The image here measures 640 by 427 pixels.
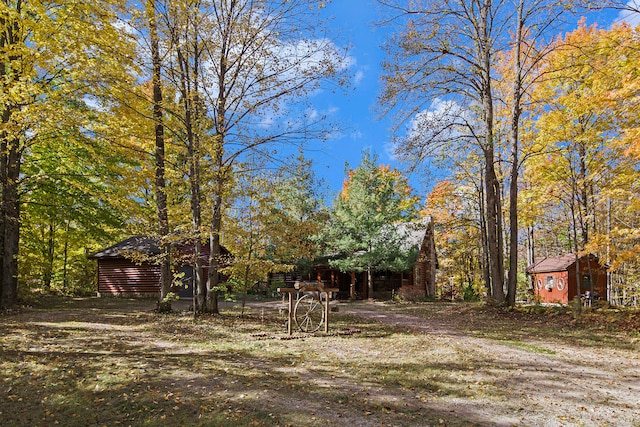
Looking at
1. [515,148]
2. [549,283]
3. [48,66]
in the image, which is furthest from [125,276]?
[549,283]

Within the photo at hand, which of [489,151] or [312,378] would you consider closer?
[312,378]

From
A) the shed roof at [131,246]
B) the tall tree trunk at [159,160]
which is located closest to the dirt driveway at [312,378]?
the tall tree trunk at [159,160]

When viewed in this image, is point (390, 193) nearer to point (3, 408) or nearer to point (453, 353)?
point (453, 353)

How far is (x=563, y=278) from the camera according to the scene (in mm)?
27688

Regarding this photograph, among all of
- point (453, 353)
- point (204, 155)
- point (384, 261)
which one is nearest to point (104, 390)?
point (453, 353)

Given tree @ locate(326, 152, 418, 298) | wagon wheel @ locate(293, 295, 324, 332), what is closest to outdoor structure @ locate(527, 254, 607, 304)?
tree @ locate(326, 152, 418, 298)

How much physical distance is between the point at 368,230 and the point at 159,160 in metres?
14.1

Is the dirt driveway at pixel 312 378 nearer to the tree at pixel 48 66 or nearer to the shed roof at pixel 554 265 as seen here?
the tree at pixel 48 66

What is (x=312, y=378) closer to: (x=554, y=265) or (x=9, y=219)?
(x=9, y=219)

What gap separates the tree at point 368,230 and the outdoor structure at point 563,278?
420 inches

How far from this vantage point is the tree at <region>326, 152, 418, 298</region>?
957 inches

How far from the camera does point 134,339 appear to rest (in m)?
8.72

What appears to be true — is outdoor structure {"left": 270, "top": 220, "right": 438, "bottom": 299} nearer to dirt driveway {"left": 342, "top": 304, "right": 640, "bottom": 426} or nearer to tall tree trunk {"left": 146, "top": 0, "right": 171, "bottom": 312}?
tall tree trunk {"left": 146, "top": 0, "right": 171, "bottom": 312}

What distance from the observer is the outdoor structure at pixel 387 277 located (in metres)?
27.0
